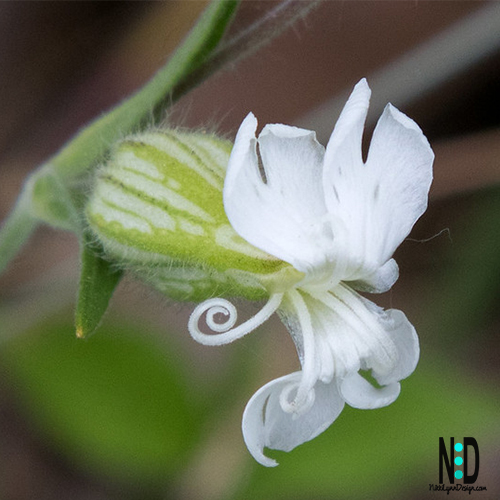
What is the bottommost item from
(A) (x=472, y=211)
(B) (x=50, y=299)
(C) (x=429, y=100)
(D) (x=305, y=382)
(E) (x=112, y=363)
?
(D) (x=305, y=382)

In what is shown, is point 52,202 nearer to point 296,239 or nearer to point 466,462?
point 296,239

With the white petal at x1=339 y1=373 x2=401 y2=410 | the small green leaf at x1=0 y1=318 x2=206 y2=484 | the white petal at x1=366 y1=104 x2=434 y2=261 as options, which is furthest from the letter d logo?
the white petal at x1=366 y1=104 x2=434 y2=261

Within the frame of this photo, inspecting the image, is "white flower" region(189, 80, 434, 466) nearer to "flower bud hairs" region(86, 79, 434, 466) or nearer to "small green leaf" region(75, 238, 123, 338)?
"flower bud hairs" region(86, 79, 434, 466)

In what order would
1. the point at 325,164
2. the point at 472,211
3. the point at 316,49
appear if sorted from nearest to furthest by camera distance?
the point at 325,164 → the point at 472,211 → the point at 316,49

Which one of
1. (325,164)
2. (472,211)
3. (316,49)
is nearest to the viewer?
(325,164)

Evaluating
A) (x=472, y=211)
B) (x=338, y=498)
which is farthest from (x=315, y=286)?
(x=472, y=211)

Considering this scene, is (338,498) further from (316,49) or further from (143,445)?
(316,49)
